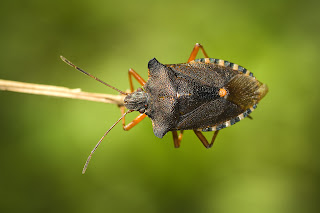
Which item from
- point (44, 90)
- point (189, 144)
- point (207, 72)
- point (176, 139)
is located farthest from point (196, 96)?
point (44, 90)

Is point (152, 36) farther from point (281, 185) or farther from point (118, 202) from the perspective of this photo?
point (281, 185)

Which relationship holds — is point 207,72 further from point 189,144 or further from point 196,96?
point 189,144

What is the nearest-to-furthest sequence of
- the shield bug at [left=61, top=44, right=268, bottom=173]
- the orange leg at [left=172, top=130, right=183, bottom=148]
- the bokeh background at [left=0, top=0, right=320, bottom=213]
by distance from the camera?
the shield bug at [left=61, top=44, right=268, bottom=173], the orange leg at [left=172, top=130, right=183, bottom=148], the bokeh background at [left=0, top=0, right=320, bottom=213]

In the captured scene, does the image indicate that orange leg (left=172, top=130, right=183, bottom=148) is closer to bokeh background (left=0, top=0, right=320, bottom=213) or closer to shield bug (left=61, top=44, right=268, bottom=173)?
shield bug (left=61, top=44, right=268, bottom=173)

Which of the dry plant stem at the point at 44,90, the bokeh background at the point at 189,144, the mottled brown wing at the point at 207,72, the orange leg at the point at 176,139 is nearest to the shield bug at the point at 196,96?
the mottled brown wing at the point at 207,72

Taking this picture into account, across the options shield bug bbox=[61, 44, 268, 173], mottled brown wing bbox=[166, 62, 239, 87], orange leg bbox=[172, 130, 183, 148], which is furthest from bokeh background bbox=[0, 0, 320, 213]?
mottled brown wing bbox=[166, 62, 239, 87]

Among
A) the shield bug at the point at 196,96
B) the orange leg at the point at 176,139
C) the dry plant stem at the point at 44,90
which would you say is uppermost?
the dry plant stem at the point at 44,90

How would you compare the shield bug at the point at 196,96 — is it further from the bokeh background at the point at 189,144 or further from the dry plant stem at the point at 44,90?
the bokeh background at the point at 189,144
